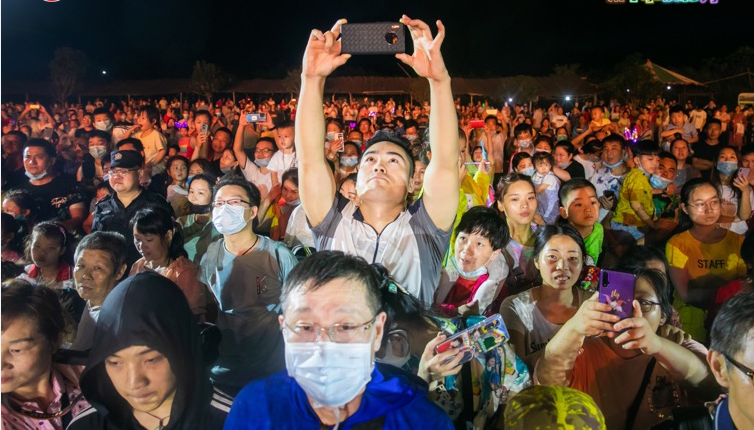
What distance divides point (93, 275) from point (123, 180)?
1.28 metres

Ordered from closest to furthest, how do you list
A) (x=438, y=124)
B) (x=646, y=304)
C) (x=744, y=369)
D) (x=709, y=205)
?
(x=744, y=369), (x=438, y=124), (x=646, y=304), (x=709, y=205)

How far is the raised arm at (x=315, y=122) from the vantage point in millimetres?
2660

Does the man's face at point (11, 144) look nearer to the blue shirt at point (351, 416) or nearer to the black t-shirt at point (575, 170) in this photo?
the blue shirt at point (351, 416)

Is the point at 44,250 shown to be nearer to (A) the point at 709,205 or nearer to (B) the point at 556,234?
(B) the point at 556,234

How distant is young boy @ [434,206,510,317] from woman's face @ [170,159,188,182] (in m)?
3.12

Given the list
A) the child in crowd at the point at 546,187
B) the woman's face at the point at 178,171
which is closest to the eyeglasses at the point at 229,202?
the woman's face at the point at 178,171

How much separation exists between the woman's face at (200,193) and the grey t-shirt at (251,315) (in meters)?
1.10

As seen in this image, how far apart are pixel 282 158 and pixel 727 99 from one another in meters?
19.5

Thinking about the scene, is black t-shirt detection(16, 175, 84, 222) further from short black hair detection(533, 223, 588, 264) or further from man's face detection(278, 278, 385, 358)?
short black hair detection(533, 223, 588, 264)

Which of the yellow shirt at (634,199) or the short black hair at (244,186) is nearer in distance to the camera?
the short black hair at (244,186)

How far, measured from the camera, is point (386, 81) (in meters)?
17.8

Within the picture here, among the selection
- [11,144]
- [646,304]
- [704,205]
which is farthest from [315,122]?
[11,144]

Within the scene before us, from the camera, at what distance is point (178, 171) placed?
217 inches

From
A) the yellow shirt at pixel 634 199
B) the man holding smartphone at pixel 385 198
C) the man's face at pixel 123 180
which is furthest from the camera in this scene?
the yellow shirt at pixel 634 199
